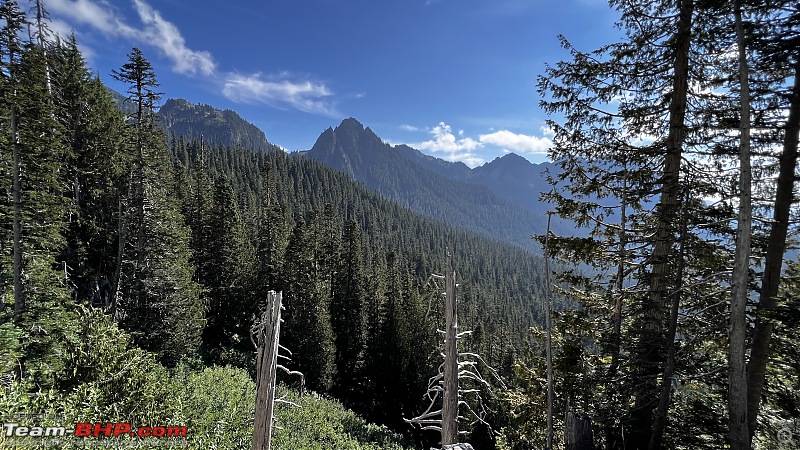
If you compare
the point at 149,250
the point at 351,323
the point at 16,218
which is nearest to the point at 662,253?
the point at 16,218

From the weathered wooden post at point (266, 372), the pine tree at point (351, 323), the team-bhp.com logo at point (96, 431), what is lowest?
the pine tree at point (351, 323)

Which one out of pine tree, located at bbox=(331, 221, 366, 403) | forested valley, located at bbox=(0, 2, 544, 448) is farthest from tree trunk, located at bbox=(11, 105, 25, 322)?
pine tree, located at bbox=(331, 221, 366, 403)

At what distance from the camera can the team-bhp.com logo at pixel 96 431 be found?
6.46 m

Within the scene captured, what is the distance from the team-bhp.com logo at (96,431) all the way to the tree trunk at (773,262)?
44.5 feet

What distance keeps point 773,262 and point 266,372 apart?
10789 millimetres

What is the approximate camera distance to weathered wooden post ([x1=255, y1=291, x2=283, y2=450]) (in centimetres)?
598

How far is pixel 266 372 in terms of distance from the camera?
19.9ft

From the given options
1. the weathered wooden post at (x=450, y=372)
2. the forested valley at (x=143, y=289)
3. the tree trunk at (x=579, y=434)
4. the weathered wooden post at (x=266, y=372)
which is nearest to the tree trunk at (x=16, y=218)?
the forested valley at (x=143, y=289)

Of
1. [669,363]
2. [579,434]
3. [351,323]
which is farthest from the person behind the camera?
[351,323]

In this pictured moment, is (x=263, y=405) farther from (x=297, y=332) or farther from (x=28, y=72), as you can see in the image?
(x=297, y=332)

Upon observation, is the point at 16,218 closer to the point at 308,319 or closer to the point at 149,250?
the point at 149,250

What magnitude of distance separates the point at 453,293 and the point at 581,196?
5998mm

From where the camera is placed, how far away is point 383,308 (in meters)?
44.7

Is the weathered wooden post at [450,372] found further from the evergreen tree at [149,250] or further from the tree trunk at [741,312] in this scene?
the evergreen tree at [149,250]
